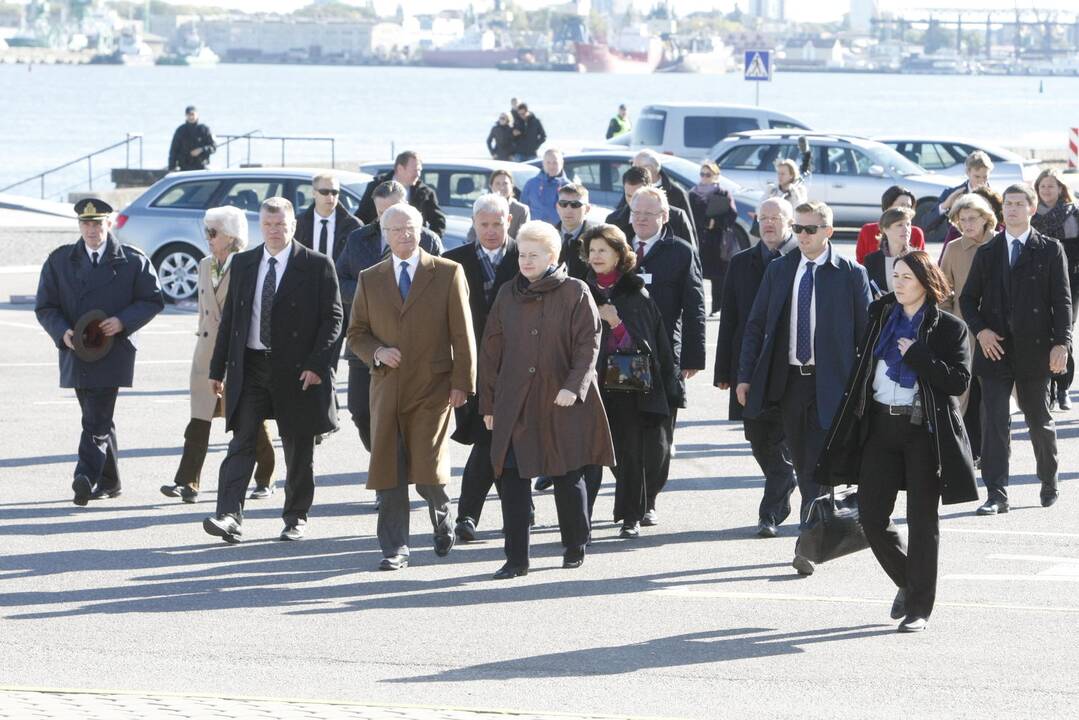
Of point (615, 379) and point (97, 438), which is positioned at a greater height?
point (615, 379)

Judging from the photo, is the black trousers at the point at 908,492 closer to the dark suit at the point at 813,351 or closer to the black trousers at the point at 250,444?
the dark suit at the point at 813,351

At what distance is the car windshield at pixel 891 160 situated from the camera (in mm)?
30656

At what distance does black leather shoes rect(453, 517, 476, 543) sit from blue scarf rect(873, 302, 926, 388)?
2.79 metres

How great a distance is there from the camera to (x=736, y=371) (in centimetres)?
1023

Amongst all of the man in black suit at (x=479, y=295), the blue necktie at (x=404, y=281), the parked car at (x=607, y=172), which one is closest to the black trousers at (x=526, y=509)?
the man in black suit at (x=479, y=295)

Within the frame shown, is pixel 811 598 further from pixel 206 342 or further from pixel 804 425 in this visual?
pixel 206 342

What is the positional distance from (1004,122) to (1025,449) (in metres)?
120

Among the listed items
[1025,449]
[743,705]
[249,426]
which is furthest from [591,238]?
[1025,449]

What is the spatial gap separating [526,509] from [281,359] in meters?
1.58

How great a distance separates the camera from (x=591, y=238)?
32.7ft

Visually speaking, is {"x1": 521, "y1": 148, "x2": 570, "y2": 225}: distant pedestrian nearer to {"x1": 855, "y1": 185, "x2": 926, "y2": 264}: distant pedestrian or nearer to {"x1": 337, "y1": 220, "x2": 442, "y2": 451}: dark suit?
{"x1": 855, "y1": 185, "x2": 926, "y2": 264}: distant pedestrian

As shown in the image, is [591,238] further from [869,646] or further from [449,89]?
[449,89]

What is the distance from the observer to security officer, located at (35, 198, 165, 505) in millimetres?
11039

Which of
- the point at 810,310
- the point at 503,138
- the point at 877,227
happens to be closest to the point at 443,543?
the point at 810,310
